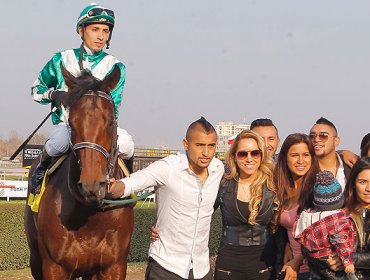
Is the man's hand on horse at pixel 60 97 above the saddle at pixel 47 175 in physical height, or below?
above

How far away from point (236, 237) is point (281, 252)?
383 mm

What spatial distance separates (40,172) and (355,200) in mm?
2783

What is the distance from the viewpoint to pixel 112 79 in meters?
4.91

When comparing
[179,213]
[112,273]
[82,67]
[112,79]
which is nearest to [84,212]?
[112,273]

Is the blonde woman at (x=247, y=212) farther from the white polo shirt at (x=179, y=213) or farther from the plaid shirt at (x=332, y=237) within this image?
the plaid shirt at (x=332, y=237)

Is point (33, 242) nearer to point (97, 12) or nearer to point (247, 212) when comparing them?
point (97, 12)

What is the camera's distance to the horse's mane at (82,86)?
15.1 ft

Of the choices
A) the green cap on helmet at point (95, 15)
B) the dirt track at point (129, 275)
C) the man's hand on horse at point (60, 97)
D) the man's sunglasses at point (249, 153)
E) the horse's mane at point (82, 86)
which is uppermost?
the green cap on helmet at point (95, 15)

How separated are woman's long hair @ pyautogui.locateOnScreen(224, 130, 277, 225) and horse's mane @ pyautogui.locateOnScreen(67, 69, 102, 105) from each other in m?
1.12

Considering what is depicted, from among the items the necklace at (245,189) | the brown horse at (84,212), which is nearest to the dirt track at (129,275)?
the brown horse at (84,212)

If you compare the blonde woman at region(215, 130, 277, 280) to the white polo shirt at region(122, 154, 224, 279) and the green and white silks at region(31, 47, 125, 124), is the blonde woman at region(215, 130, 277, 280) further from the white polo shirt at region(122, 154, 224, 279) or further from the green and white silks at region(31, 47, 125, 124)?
the green and white silks at region(31, 47, 125, 124)

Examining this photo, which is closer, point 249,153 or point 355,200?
point 355,200

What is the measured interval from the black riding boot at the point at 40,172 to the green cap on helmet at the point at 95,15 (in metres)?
1.16

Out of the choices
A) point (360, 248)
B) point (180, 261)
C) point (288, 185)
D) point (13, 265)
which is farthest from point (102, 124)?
point (13, 265)
